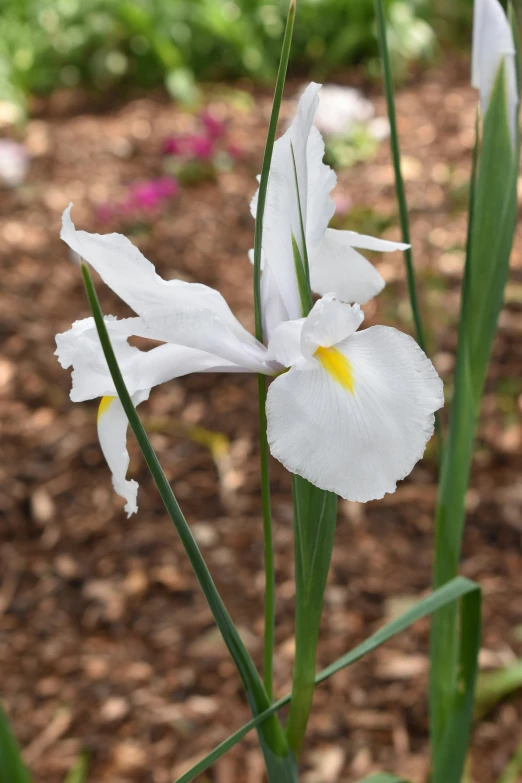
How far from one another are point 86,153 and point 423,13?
5.70 ft

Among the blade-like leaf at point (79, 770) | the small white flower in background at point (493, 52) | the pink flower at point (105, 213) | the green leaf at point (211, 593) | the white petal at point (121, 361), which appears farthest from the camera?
the pink flower at point (105, 213)

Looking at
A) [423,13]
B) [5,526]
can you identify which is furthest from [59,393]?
[423,13]

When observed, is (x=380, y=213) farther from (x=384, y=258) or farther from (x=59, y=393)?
(x=59, y=393)

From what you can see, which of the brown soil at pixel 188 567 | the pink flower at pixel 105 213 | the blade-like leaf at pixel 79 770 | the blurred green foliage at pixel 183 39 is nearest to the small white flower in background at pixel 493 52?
the brown soil at pixel 188 567

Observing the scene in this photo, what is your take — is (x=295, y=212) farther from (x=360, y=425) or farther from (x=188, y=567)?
(x=188, y=567)

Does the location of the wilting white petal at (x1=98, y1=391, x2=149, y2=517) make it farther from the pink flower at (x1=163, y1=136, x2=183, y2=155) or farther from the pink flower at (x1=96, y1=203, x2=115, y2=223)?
the pink flower at (x1=163, y1=136, x2=183, y2=155)

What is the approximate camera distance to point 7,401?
5.85 feet

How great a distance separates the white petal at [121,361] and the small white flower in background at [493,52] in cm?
35

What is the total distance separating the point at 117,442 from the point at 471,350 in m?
0.35

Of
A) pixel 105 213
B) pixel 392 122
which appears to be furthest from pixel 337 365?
pixel 105 213

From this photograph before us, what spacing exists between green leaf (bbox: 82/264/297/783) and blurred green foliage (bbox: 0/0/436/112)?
3024mm

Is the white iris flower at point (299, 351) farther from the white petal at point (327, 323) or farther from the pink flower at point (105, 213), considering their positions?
the pink flower at point (105, 213)

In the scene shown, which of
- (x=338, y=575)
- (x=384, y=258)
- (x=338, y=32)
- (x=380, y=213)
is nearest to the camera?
(x=338, y=575)

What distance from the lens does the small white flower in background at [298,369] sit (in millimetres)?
437
